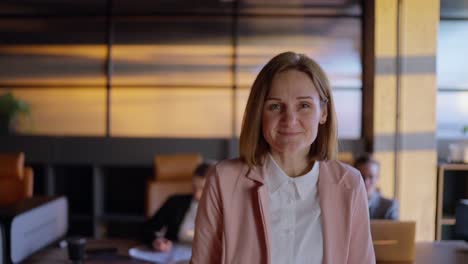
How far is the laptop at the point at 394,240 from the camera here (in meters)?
2.09

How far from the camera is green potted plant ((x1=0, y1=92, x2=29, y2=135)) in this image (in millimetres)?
4848

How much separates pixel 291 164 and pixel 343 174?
0.11 meters

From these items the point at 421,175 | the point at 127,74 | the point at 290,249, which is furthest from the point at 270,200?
the point at 127,74

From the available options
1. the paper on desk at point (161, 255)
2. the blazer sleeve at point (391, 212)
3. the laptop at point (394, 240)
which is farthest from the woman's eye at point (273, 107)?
the blazer sleeve at point (391, 212)

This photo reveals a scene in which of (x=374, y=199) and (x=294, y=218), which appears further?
(x=374, y=199)

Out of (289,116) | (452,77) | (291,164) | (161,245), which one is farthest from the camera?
(452,77)

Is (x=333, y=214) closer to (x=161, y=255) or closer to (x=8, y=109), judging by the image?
(x=161, y=255)

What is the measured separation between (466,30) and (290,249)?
415 centimetres

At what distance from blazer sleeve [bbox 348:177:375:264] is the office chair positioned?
1618 millimetres

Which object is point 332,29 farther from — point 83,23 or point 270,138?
point 270,138

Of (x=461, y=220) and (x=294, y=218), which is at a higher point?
(x=294, y=218)

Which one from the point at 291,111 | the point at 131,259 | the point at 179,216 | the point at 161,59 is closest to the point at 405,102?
the point at 161,59

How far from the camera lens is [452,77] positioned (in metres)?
4.60

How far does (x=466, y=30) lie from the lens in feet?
14.6
